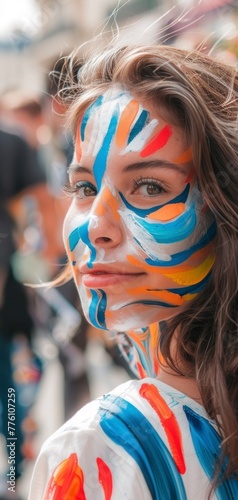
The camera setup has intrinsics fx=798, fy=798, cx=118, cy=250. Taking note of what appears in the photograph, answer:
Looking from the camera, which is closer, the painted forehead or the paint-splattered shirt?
the paint-splattered shirt

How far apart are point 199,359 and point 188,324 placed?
0.06 meters

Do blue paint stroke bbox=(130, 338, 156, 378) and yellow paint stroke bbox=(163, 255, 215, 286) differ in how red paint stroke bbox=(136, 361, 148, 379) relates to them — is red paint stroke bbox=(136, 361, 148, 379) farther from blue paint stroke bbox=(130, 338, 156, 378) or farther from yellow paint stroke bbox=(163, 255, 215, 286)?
yellow paint stroke bbox=(163, 255, 215, 286)

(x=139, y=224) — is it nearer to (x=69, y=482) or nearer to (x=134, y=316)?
(x=134, y=316)

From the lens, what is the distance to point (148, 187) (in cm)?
110

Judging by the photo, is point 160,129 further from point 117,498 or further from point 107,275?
point 117,498

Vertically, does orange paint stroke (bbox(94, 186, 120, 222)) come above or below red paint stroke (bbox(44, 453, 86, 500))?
above

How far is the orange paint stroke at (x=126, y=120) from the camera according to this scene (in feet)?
3.66

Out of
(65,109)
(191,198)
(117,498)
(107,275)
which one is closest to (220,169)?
(191,198)

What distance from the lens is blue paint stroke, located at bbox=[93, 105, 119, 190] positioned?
111 centimetres

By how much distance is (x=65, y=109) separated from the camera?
52.3 inches

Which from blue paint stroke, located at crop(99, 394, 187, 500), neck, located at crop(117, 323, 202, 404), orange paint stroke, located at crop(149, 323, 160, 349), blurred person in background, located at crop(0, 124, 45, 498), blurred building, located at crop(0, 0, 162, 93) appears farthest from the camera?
blurred person in background, located at crop(0, 124, 45, 498)

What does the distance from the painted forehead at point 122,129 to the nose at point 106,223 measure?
0.04 m

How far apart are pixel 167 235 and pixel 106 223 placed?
9cm

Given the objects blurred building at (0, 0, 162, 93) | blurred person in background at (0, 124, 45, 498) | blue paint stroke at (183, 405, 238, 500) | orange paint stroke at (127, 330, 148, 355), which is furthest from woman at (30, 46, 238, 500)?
blurred person in background at (0, 124, 45, 498)
